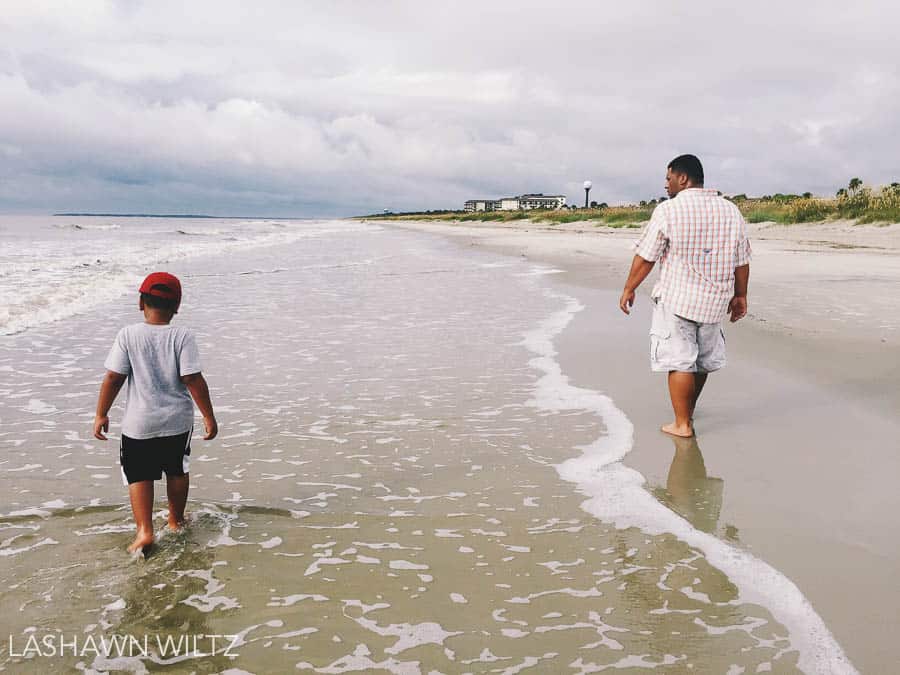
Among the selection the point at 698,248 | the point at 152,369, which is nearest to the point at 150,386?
the point at 152,369

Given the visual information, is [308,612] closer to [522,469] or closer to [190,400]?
[190,400]

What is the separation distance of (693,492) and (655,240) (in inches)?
70.9

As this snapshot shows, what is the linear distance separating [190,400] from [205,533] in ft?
2.16

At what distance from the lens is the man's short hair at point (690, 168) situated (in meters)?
4.82

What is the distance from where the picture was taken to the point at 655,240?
474cm

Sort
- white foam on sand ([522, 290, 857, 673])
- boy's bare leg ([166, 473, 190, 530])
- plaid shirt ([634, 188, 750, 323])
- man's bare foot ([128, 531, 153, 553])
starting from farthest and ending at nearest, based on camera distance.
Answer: plaid shirt ([634, 188, 750, 323])
boy's bare leg ([166, 473, 190, 530])
man's bare foot ([128, 531, 153, 553])
white foam on sand ([522, 290, 857, 673])

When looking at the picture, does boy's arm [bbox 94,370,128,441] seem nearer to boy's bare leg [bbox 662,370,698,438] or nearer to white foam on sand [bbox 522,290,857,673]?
white foam on sand [bbox 522,290,857,673]

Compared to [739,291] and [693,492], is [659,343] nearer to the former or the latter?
[739,291]

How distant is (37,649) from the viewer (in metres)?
2.43

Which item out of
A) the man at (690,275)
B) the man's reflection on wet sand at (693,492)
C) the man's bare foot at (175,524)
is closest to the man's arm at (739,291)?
the man at (690,275)

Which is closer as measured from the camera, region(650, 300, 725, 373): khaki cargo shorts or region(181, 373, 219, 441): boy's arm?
region(181, 373, 219, 441): boy's arm

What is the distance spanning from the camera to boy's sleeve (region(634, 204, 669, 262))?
4.73 m

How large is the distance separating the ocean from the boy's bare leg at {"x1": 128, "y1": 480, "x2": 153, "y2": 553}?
10 centimetres

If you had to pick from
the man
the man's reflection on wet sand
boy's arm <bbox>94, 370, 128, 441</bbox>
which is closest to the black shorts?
boy's arm <bbox>94, 370, 128, 441</bbox>
